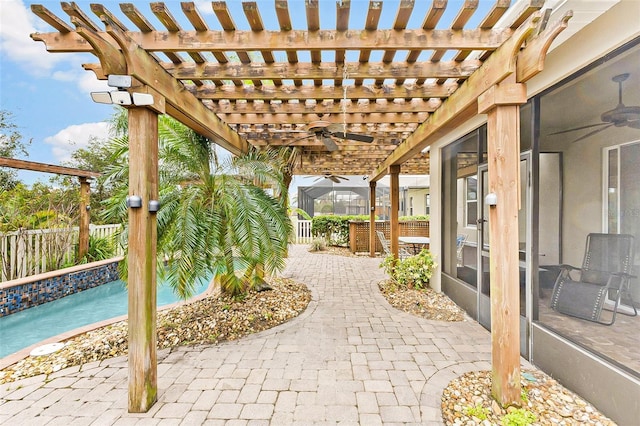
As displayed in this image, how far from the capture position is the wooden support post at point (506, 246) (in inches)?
86.2

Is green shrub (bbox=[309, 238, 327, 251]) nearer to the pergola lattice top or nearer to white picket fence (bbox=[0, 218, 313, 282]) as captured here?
white picket fence (bbox=[0, 218, 313, 282])

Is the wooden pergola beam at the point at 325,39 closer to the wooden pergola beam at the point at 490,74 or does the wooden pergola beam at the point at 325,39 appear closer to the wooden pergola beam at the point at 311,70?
the wooden pergola beam at the point at 490,74

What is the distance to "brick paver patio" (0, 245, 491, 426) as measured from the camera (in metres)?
2.14

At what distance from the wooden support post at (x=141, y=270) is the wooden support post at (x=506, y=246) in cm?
287

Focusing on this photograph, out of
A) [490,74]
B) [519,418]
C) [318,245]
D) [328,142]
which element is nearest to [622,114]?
[490,74]

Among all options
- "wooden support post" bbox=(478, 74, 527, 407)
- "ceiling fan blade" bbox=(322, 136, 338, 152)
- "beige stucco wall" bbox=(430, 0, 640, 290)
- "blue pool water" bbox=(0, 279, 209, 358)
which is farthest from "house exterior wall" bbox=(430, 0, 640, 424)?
"blue pool water" bbox=(0, 279, 209, 358)

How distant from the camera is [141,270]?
226cm

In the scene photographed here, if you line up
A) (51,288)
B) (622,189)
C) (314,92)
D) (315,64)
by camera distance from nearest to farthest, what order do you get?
(315,64)
(314,92)
(622,189)
(51,288)

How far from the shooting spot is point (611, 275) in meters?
3.07

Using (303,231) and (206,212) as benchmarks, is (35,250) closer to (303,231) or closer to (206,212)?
(206,212)

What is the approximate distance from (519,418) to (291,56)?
3.43 metres

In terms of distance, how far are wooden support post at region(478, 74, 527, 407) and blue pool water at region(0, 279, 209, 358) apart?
308 centimetres

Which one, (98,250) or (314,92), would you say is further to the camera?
(98,250)

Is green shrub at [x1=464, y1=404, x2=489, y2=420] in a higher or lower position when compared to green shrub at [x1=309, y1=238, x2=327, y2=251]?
lower
